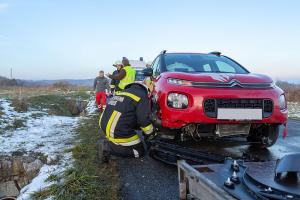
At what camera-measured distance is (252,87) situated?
15.6ft

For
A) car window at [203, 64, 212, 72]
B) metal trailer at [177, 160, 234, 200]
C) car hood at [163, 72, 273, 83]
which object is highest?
car window at [203, 64, 212, 72]

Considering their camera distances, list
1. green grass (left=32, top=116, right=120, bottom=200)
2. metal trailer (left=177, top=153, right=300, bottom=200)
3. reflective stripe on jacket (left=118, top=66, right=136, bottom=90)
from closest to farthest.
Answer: metal trailer (left=177, top=153, right=300, bottom=200), green grass (left=32, top=116, right=120, bottom=200), reflective stripe on jacket (left=118, top=66, right=136, bottom=90)

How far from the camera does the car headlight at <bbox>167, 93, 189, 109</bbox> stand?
4.67 m

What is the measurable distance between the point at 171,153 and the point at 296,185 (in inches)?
112

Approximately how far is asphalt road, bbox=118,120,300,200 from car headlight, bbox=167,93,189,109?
848 mm

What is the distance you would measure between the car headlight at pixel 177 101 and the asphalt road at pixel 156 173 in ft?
2.78

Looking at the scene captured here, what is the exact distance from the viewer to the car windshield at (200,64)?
18.9 ft

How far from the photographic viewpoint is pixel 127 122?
15.8ft

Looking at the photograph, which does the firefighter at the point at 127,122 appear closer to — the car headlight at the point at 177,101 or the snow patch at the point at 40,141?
the car headlight at the point at 177,101

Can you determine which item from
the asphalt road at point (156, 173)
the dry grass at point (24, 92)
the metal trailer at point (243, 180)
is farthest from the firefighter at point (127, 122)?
the dry grass at point (24, 92)

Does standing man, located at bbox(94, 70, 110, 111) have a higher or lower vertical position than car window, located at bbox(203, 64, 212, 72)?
lower

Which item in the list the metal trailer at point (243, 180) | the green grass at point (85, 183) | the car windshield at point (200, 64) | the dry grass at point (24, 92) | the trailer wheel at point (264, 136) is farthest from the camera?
the dry grass at point (24, 92)

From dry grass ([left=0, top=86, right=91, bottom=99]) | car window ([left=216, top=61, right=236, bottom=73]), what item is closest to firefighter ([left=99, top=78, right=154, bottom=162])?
car window ([left=216, top=61, right=236, bottom=73])

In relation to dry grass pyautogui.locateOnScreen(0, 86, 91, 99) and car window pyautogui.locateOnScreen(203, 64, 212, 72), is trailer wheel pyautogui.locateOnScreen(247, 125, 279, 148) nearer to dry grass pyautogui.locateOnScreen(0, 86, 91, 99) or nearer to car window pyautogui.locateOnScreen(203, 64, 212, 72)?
car window pyautogui.locateOnScreen(203, 64, 212, 72)
